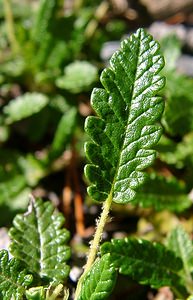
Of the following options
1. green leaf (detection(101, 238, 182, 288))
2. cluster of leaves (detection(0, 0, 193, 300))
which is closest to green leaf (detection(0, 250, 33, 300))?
cluster of leaves (detection(0, 0, 193, 300))

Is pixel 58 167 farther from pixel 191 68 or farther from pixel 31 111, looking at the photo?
pixel 191 68

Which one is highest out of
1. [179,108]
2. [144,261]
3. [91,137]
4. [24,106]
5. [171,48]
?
[171,48]

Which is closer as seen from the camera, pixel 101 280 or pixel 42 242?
pixel 101 280

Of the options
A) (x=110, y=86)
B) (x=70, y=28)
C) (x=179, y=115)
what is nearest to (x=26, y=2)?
(x=70, y=28)

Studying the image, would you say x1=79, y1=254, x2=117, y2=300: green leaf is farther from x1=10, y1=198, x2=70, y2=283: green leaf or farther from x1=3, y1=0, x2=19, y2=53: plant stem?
x1=3, y1=0, x2=19, y2=53: plant stem

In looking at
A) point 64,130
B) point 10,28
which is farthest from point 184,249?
point 10,28

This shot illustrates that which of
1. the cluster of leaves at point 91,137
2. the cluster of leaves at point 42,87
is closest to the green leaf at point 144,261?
the cluster of leaves at point 91,137

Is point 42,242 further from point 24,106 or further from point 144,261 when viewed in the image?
point 24,106
